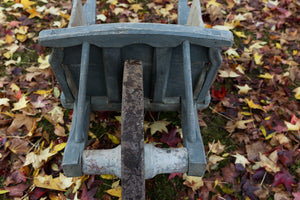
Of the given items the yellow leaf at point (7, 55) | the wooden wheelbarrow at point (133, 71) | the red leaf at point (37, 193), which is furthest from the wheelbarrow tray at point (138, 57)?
the yellow leaf at point (7, 55)

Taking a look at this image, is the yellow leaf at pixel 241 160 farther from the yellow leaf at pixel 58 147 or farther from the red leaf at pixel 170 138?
the yellow leaf at pixel 58 147

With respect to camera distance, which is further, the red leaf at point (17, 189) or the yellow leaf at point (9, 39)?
the yellow leaf at point (9, 39)

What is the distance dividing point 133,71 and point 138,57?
16cm

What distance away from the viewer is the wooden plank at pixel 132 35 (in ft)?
4.11

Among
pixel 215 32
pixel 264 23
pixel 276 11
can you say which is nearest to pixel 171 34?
pixel 215 32

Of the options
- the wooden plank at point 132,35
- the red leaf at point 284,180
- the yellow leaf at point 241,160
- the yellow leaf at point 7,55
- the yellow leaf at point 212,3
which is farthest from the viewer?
the yellow leaf at point 212,3

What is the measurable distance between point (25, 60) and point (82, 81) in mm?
1735

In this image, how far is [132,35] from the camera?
1265 millimetres

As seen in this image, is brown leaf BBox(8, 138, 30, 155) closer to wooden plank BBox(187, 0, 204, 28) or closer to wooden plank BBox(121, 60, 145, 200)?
wooden plank BBox(121, 60, 145, 200)

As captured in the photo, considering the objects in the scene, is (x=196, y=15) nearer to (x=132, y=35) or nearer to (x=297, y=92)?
(x=132, y=35)

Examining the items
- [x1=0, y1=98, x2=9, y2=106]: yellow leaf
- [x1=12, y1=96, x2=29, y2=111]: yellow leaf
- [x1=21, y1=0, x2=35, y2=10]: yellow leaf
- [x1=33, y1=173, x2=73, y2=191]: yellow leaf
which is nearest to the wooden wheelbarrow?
[x1=33, y1=173, x2=73, y2=191]: yellow leaf

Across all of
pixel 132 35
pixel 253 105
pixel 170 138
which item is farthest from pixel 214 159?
pixel 132 35

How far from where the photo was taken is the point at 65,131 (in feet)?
7.06

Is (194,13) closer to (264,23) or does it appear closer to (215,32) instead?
(215,32)
